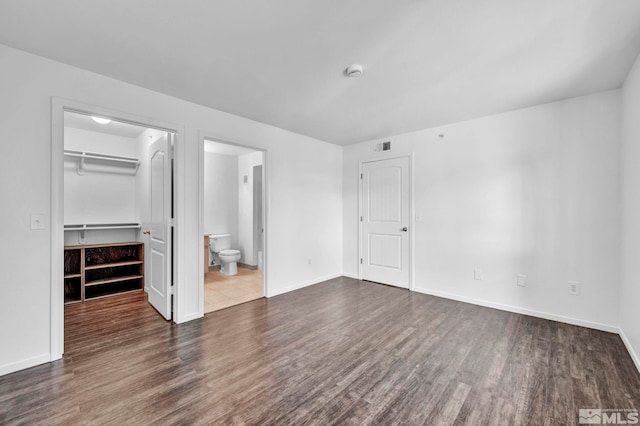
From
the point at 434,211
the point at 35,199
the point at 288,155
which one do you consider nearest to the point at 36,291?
the point at 35,199

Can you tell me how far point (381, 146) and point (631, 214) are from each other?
2974 mm

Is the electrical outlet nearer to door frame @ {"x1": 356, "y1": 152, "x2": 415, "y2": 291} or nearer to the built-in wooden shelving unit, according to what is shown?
door frame @ {"x1": 356, "y1": 152, "x2": 415, "y2": 291}

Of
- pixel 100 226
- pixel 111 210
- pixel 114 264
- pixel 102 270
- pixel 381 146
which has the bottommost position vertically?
pixel 102 270

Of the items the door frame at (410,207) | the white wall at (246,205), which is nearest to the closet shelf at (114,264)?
the white wall at (246,205)

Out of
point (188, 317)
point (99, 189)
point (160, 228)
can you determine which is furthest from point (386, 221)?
point (99, 189)

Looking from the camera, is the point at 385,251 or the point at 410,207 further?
the point at 385,251

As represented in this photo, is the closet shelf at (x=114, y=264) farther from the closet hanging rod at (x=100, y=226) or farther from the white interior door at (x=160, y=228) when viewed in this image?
the white interior door at (x=160, y=228)

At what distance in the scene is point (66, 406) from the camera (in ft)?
5.69

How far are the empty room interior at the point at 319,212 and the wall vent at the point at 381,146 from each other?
0.05m

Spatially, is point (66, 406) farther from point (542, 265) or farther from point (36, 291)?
point (542, 265)

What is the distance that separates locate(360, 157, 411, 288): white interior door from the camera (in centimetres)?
434

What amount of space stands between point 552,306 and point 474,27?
3053 mm

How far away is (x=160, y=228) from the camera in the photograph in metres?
3.30

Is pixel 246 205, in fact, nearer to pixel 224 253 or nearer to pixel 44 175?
pixel 224 253
